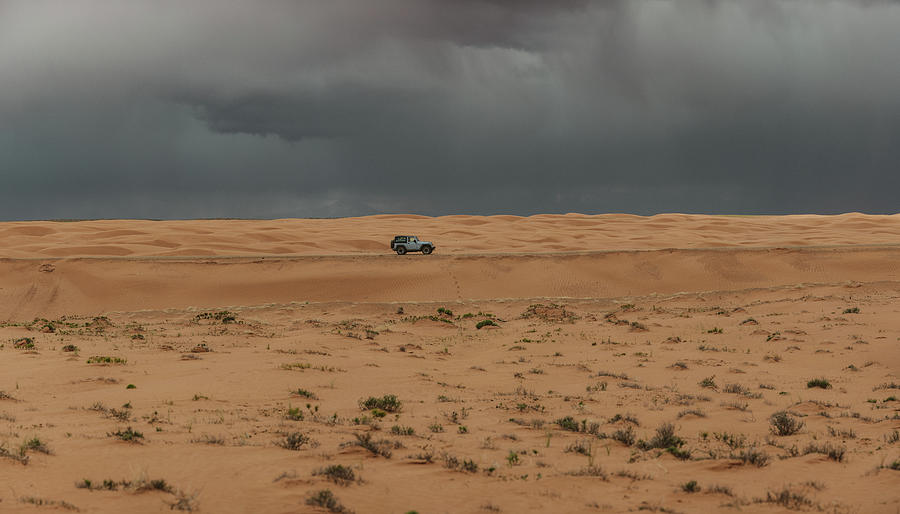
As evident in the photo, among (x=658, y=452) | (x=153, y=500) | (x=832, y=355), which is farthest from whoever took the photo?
(x=832, y=355)

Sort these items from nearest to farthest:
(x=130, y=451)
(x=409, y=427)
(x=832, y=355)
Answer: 1. (x=130, y=451)
2. (x=409, y=427)
3. (x=832, y=355)

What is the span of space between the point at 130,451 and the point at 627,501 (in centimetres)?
691

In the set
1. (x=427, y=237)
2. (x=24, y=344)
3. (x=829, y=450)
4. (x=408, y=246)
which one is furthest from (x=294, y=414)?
(x=427, y=237)

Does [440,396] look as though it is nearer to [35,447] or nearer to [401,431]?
[401,431]

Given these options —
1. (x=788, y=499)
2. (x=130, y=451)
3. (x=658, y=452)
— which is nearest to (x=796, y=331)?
A: (x=658, y=452)

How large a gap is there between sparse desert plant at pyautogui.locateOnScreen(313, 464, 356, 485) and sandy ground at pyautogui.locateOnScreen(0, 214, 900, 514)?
0.03 meters

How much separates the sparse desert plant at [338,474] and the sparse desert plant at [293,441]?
149cm

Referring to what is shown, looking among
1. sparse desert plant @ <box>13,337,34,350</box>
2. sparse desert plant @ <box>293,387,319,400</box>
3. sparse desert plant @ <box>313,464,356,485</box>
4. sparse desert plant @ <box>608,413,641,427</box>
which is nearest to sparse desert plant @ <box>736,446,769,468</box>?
sparse desert plant @ <box>608,413,641,427</box>

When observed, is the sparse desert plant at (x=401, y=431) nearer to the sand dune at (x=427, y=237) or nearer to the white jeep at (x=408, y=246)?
the white jeep at (x=408, y=246)

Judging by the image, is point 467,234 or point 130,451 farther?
point 467,234

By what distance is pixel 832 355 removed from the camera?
2011 cm

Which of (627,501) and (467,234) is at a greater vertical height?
(467,234)

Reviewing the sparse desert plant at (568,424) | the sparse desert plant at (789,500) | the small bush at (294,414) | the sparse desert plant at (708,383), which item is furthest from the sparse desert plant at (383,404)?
the sparse desert plant at (708,383)

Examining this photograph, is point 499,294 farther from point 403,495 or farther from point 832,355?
point 403,495
